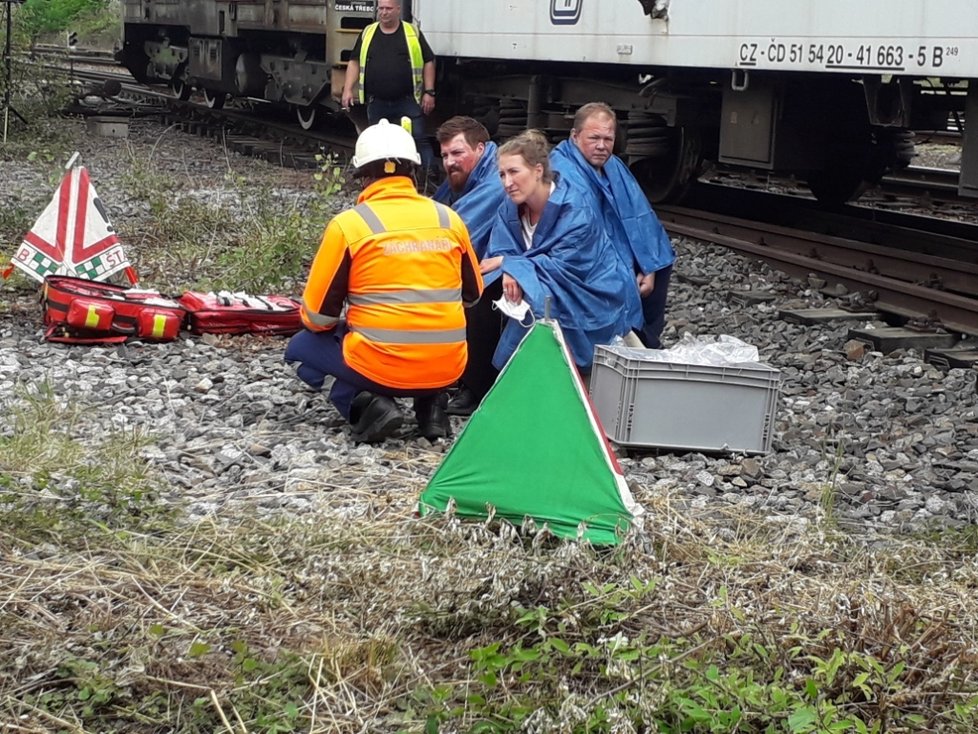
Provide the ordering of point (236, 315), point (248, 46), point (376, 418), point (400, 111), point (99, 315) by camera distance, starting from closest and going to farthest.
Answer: point (376, 418), point (99, 315), point (236, 315), point (400, 111), point (248, 46)

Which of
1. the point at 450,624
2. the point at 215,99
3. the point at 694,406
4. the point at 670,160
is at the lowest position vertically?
the point at 450,624

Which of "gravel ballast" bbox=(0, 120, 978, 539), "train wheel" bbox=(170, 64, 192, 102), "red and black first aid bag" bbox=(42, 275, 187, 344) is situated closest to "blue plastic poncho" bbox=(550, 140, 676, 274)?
"gravel ballast" bbox=(0, 120, 978, 539)

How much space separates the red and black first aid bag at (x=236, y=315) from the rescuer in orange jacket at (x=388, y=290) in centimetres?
189

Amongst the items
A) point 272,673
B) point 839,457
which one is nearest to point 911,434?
point 839,457

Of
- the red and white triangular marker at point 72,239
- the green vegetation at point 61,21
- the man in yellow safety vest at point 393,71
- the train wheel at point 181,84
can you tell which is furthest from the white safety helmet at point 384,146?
the train wheel at point 181,84

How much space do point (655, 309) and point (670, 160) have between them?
5550 millimetres

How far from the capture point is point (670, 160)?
12305mm

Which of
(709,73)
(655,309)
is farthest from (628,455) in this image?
(709,73)

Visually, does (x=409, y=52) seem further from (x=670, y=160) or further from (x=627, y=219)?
(x=627, y=219)

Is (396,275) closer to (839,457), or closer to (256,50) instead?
(839,457)

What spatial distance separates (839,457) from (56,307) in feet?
13.0

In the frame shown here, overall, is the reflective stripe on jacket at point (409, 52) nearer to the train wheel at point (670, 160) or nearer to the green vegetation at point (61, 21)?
the train wheel at point (670, 160)

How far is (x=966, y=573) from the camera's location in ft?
13.7

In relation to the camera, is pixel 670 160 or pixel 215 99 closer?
pixel 670 160
